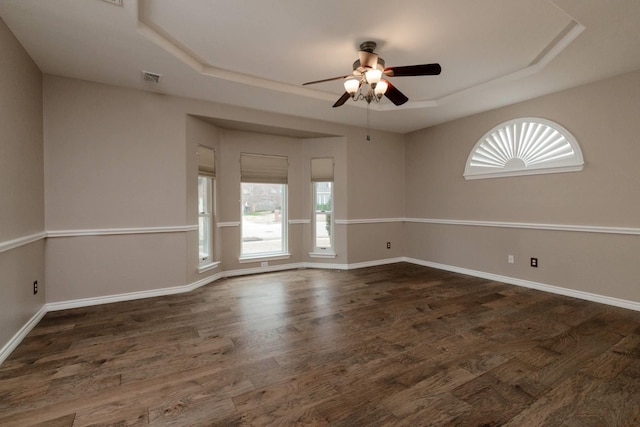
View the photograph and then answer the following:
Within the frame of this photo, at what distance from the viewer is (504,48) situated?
2.91m

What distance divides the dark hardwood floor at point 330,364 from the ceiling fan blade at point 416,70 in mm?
2299

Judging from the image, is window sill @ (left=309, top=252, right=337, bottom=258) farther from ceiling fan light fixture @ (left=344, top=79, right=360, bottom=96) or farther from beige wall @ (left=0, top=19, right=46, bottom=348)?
beige wall @ (left=0, top=19, right=46, bottom=348)

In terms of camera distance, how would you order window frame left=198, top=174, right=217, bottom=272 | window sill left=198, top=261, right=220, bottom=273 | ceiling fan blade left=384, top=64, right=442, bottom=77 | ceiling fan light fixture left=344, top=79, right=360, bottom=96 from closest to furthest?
1. ceiling fan blade left=384, top=64, right=442, bottom=77
2. ceiling fan light fixture left=344, top=79, right=360, bottom=96
3. window sill left=198, top=261, right=220, bottom=273
4. window frame left=198, top=174, right=217, bottom=272

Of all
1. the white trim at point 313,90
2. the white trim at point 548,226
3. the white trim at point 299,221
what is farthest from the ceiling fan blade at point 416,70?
the white trim at point 299,221

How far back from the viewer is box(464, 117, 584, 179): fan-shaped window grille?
12.2 ft

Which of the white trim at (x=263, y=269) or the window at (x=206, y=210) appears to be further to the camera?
the white trim at (x=263, y=269)

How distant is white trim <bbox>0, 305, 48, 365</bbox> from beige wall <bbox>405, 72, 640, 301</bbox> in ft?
18.0

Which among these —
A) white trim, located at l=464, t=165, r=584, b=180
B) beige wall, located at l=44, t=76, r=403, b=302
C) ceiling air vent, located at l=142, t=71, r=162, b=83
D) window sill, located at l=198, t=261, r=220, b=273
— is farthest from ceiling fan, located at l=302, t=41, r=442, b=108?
window sill, located at l=198, t=261, r=220, b=273

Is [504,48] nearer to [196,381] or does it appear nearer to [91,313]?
[196,381]

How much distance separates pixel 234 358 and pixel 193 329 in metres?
0.75

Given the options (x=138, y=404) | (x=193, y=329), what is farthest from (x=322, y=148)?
(x=138, y=404)

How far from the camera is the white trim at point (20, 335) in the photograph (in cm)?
226

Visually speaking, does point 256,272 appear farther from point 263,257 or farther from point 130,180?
point 130,180

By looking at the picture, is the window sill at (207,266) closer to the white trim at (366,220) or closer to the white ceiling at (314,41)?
the white trim at (366,220)
